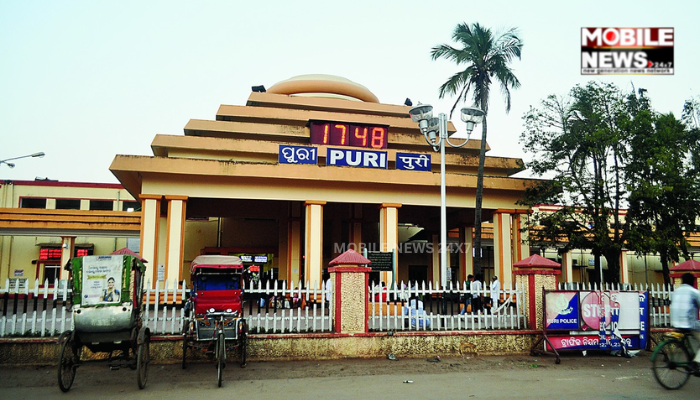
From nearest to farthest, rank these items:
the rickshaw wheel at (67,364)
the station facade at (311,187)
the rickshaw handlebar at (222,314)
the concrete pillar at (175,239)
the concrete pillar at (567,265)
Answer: the rickshaw wheel at (67,364) < the rickshaw handlebar at (222,314) < the concrete pillar at (175,239) < the station facade at (311,187) < the concrete pillar at (567,265)

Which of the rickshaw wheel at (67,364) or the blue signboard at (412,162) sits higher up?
the blue signboard at (412,162)

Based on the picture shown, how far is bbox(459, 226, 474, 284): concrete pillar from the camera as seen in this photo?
2552cm

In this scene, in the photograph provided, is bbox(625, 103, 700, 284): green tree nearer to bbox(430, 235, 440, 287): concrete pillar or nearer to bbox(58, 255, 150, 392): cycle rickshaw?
bbox(430, 235, 440, 287): concrete pillar

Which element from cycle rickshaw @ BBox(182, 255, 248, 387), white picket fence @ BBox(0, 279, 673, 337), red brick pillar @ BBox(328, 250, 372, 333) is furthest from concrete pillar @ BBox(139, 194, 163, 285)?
red brick pillar @ BBox(328, 250, 372, 333)

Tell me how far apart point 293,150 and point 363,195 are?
314 centimetres

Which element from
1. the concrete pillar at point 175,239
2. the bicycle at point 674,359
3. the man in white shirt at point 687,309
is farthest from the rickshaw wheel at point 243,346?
the concrete pillar at point 175,239

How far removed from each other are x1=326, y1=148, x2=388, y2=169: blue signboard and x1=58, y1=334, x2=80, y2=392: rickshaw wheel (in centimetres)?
1295

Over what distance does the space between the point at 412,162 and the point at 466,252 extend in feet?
24.4

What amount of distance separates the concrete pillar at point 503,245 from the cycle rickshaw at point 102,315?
51.3 feet

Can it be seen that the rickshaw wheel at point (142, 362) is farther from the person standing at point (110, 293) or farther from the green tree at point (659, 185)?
the green tree at point (659, 185)

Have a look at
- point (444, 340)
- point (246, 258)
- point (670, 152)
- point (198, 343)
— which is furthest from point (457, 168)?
point (198, 343)

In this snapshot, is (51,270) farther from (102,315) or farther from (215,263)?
(102,315)

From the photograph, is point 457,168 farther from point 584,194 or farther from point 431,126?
point 431,126

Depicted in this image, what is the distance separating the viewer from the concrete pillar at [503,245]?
66.8 ft
